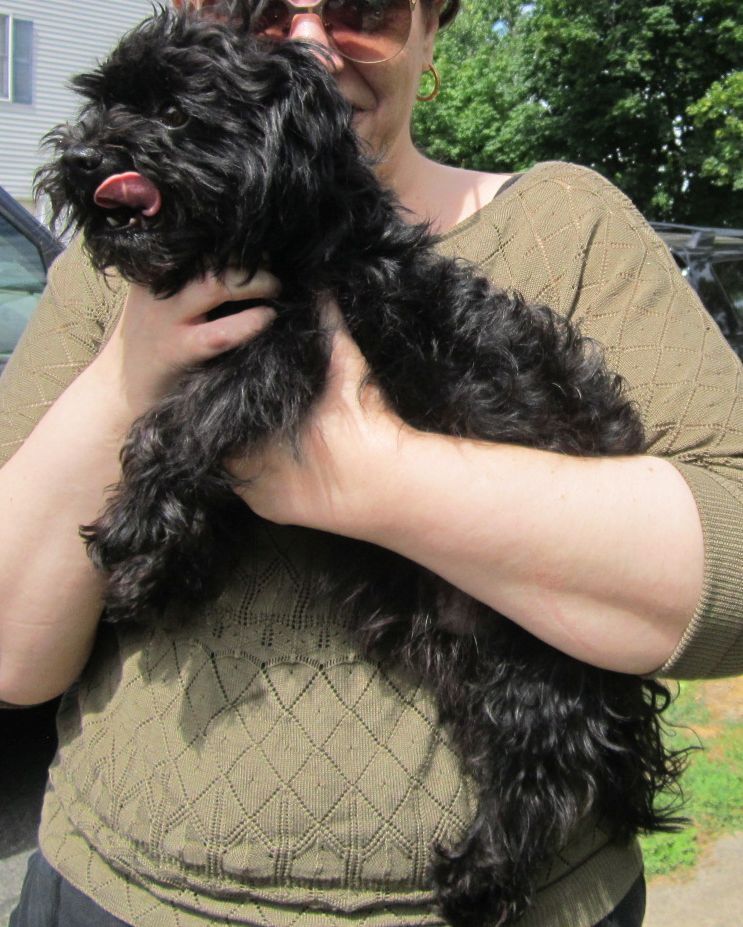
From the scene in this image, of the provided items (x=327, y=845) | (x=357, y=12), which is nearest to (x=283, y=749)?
(x=327, y=845)

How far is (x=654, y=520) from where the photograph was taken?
3.98 feet

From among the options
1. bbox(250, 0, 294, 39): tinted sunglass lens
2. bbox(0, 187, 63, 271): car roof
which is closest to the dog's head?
bbox(250, 0, 294, 39): tinted sunglass lens

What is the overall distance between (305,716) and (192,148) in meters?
0.82

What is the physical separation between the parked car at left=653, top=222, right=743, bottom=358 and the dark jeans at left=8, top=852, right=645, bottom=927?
667 centimetres

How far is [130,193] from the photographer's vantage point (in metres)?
1.28

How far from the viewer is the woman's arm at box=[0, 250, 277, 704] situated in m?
1.33

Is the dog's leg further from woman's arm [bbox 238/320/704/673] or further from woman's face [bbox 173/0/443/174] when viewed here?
woman's face [bbox 173/0/443/174]

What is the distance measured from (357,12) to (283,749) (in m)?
1.25

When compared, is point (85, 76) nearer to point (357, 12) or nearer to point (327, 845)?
point (357, 12)

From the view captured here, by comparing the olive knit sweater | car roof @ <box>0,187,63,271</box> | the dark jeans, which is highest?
the olive knit sweater

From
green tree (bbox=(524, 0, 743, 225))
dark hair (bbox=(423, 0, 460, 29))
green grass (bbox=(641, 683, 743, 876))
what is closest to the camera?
dark hair (bbox=(423, 0, 460, 29))

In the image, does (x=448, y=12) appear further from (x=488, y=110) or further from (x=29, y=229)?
(x=488, y=110)

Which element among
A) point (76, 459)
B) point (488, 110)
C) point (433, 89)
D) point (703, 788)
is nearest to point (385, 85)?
point (433, 89)

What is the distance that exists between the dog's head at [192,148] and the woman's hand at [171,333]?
0.11 ft
